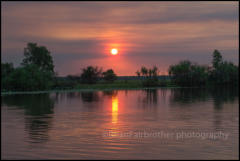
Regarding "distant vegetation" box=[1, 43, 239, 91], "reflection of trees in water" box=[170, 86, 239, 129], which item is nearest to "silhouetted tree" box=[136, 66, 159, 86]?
"distant vegetation" box=[1, 43, 239, 91]

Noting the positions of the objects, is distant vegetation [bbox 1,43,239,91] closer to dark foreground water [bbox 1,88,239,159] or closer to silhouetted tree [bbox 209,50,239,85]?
silhouetted tree [bbox 209,50,239,85]

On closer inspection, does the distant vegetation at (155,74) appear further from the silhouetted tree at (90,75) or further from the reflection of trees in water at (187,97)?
the reflection of trees in water at (187,97)

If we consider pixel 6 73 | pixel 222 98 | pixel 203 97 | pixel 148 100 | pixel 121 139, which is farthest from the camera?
pixel 6 73

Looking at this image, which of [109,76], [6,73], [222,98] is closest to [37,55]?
[6,73]

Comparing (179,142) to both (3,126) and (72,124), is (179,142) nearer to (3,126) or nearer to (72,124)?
(72,124)

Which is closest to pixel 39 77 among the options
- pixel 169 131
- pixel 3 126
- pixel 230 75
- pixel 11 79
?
pixel 11 79

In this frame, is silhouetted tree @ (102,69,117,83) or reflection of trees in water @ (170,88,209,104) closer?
reflection of trees in water @ (170,88,209,104)

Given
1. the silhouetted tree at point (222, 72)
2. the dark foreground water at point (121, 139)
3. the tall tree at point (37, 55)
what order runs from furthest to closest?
the silhouetted tree at point (222, 72) < the tall tree at point (37, 55) < the dark foreground water at point (121, 139)

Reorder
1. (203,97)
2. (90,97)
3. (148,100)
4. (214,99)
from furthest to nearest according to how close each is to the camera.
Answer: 1. (90,97)
2. (203,97)
3. (214,99)
4. (148,100)

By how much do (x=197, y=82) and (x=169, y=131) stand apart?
9031cm

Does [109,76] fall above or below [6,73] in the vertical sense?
below

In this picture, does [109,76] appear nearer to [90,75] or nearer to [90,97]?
[90,75]

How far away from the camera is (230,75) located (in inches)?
4247

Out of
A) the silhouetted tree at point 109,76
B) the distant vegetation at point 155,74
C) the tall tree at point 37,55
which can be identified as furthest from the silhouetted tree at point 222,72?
the tall tree at point 37,55
